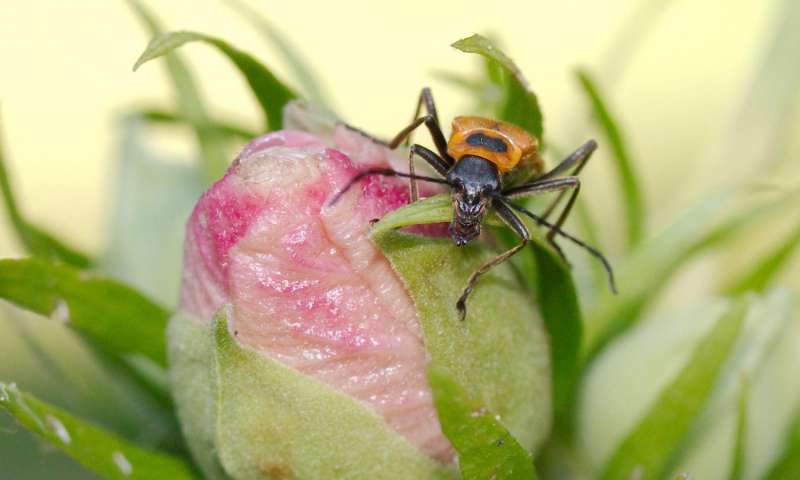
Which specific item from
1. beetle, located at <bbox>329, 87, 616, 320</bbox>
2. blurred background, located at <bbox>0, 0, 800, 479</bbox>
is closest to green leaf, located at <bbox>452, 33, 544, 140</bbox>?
beetle, located at <bbox>329, 87, 616, 320</bbox>

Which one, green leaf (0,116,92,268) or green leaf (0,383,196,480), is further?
green leaf (0,116,92,268)

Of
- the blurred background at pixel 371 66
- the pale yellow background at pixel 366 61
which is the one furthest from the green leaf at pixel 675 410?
the pale yellow background at pixel 366 61

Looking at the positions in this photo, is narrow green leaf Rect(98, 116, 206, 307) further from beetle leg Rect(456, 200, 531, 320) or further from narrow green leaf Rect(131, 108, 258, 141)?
beetle leg Rect(456, 200, 531, 320)

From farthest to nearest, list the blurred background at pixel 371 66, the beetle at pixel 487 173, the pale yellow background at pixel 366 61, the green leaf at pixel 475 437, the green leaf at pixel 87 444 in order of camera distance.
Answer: the pale yellow background at pixel 366 61, the blurred background at pixel 371 66, the beetle at pixel 487 173, the green leaf at pixel 87 444, the green leaf at pixel 475 437

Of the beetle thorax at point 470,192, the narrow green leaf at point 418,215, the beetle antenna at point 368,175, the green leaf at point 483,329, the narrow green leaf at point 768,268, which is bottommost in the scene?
the narrow green leaf at point 768,268

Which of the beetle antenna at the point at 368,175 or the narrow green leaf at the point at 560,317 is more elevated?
the beetle antenna at the point at 368,175

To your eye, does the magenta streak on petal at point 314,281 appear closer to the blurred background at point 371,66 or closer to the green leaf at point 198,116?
the green leaf at point 198,116

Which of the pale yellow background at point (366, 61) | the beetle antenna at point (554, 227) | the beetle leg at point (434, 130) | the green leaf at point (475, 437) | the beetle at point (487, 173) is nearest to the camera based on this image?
the green leaf at point (475, 437)
